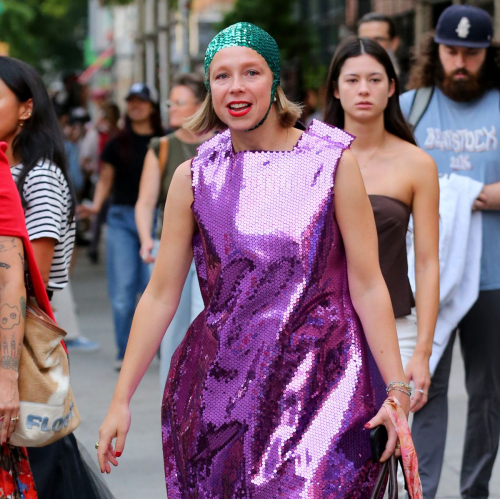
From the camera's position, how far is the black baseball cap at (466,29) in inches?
187

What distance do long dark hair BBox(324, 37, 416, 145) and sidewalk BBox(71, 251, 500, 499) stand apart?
75.3 inches

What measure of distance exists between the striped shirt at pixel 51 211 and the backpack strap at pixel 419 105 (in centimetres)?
162

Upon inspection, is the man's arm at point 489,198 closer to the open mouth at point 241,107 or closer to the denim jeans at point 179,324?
the denim jeans at point 179,324

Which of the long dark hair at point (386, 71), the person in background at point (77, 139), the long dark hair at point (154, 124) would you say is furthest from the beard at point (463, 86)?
the person in background at point (77, 139)

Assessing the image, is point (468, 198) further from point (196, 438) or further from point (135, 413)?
point (135, 413)

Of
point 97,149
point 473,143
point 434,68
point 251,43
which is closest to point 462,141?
point 473,143

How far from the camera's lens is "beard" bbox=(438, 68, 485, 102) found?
187 inches

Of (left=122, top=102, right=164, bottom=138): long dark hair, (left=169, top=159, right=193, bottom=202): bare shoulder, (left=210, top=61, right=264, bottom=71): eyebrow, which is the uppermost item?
(left=210, top=61, right=264, bottom=71): eyebrow

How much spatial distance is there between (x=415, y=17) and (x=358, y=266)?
45.5ft

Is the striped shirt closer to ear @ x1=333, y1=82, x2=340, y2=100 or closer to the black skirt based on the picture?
the black skirt

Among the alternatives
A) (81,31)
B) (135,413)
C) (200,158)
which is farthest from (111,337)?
(81,31)

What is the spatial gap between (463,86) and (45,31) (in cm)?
3865

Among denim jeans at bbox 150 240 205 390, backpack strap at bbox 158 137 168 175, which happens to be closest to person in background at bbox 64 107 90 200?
backpack strap at bbox 158 137 168 175

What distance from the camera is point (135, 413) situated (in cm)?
698
